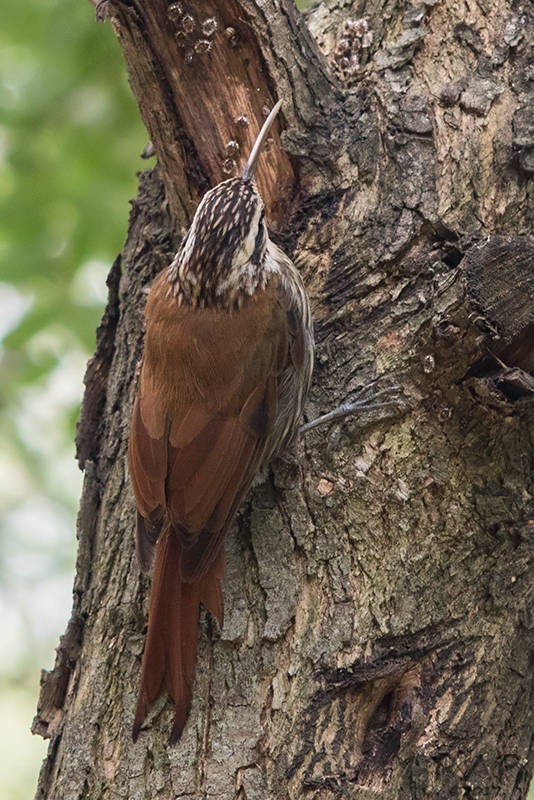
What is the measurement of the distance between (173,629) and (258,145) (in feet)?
4.46

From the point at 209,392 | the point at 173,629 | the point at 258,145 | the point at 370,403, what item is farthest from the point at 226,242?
the point at 173,629

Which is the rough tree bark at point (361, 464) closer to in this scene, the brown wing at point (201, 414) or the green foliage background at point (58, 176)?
the brown wing at point (201, 414)

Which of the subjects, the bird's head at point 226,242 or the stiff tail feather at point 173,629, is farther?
the bird's head at point 226,242

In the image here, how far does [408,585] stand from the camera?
2350 mm

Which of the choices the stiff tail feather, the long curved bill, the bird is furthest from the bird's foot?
the long curved bill

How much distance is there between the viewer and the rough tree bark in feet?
7.32

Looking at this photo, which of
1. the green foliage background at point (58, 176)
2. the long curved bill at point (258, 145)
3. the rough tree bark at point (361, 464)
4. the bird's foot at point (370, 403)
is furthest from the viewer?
the green foliage background at point (58, 176)

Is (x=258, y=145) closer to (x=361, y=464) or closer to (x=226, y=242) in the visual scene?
(x=226, y=242)

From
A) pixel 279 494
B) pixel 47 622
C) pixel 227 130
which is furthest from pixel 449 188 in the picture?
pixel 47 622

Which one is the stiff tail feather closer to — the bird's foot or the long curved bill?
the bird's foot

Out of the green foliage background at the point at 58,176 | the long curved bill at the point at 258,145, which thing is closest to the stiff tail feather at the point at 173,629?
the long curved bill at the point at 258,145

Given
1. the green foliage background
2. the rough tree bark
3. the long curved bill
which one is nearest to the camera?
the rough tree bark

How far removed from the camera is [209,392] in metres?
2.78

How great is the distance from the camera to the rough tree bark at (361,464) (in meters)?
2.23
